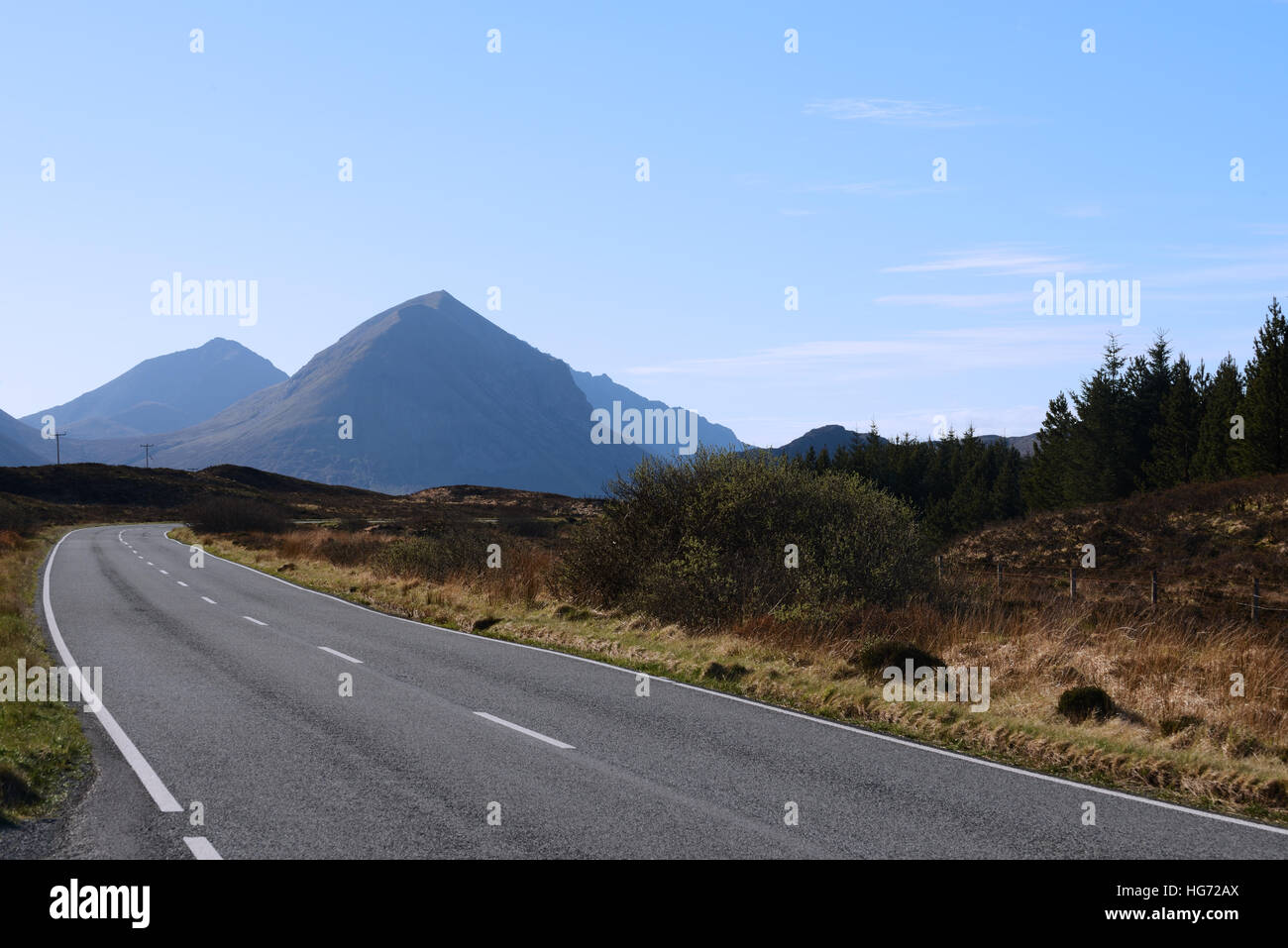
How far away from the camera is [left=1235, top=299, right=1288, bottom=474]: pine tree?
4969cm

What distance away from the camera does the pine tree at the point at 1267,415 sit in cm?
4969

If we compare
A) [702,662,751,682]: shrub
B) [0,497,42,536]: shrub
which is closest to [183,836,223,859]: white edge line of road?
[702,662,751,682]: shrub

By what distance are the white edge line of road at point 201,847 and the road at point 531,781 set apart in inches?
0.6

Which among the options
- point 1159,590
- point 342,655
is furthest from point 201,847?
point 1159,590

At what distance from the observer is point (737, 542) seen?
60.6ft

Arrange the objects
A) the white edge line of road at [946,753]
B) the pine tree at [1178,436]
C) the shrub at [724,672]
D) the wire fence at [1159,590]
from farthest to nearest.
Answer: the pine tree at [1178,436]
the wire fence at [1159,590]
the shrub at [724,672]
the white edge line of road at [946,753]

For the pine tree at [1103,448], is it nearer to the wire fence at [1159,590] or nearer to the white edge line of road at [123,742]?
the wire fence at [1159,590]

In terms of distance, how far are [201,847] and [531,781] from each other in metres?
2.38

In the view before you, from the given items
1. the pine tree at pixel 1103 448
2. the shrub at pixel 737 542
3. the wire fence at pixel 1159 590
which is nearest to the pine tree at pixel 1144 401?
the pine tree at pixel 1103 448

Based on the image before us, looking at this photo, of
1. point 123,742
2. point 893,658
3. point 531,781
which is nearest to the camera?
point 531,781

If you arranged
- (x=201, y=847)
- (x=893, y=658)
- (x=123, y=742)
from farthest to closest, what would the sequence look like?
1. (x=893, y=658)
2. (x=123, y=742)
3. (x=201, y=847)

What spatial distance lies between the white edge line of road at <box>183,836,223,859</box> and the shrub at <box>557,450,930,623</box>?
11.1 meters

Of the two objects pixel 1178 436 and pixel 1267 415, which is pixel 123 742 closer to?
pixel 1267 415
